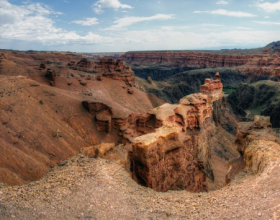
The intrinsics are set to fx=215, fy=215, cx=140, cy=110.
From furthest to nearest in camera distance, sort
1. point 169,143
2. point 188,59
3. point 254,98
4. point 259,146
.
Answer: point 188,59
point 254,98
point 169,143
point 259,146

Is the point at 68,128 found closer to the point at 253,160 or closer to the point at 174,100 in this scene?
the point at 253,160

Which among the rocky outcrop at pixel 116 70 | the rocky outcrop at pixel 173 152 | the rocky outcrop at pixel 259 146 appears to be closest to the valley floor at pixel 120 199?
the rocky outcrop at pixel 259 146

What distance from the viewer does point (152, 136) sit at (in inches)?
474

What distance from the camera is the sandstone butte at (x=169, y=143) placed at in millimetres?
11578

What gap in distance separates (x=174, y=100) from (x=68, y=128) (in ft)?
148

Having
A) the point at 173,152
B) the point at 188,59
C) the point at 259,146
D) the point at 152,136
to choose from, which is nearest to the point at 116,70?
the point at 173,152

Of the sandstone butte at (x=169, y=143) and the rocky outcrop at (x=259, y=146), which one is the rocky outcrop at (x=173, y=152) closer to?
the sandstone butte at (x=169, y=143)

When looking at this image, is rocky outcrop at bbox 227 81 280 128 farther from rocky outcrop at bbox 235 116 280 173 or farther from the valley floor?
the valley floor

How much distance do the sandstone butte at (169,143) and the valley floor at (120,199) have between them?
235 cm

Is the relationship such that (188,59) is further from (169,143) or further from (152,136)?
(152,136)

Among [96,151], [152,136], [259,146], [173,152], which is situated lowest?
[173,152]

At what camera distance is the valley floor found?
7113 mm

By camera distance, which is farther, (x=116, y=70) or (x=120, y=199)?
(x=116, y=70)

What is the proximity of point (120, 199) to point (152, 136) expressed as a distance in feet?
14.9
